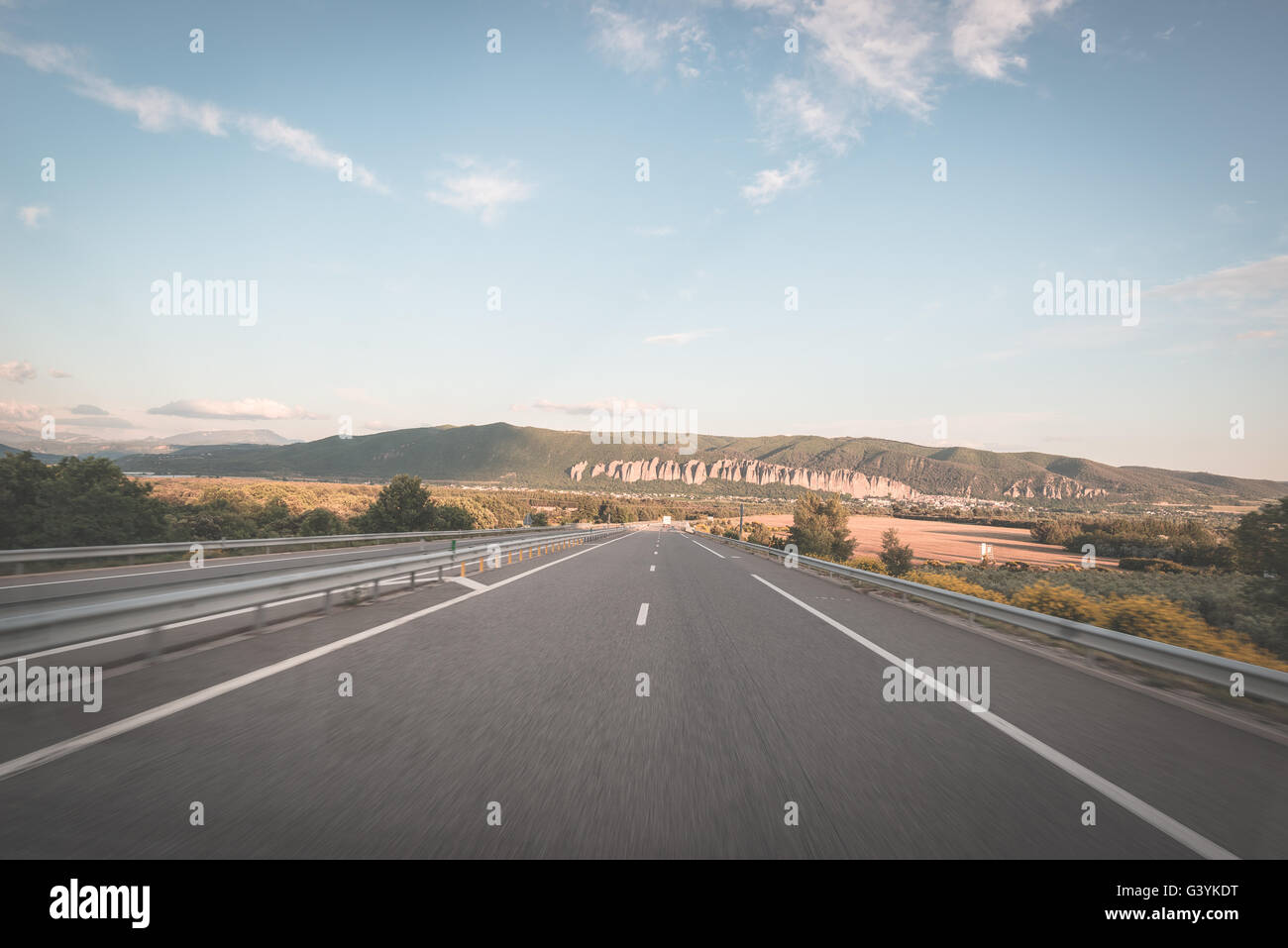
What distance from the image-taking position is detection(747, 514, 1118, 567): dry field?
5025 cm

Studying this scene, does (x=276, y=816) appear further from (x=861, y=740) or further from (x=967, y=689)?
(x=967, y=689)

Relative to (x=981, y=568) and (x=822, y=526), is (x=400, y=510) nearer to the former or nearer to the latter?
(x=822, y=526)

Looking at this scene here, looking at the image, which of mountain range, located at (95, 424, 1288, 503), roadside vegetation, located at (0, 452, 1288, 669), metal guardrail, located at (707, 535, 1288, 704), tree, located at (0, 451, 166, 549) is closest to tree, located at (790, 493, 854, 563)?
roadside vegetation, located at (0, 452, 1288, 669)

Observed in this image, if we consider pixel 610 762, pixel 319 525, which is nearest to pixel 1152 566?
pixel 610 762

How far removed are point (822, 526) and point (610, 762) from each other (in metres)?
60.9

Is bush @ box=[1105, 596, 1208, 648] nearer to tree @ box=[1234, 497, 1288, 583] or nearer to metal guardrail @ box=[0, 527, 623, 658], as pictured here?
tree @ box=[1234, 497, 1288, 583]

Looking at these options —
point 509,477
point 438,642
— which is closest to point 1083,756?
point 438,642

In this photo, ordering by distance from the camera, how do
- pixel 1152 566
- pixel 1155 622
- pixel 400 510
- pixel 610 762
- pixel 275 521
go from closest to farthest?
pixel 610 762 → pixel 1155 622 → pixel 1152 566 → pixel 275 521 → pixel 400 510

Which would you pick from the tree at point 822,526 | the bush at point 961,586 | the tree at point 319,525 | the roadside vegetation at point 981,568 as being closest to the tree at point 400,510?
the roadside vegetation at point 981,568

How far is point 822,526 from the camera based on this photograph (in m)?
62.0

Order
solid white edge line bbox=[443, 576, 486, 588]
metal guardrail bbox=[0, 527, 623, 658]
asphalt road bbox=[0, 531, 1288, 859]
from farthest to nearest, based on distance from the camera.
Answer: solid white edge line bbox=[443, 576, 486, 588]
metal guardrail bbox=[0, 527, 623, 658]
asphalt road bbox=[0, 531, 1288, 859]

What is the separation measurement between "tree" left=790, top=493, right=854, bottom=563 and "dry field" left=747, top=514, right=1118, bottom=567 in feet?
6.40

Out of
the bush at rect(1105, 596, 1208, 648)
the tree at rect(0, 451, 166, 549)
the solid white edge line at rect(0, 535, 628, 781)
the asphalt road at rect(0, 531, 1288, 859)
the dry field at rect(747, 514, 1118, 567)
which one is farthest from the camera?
the dry field at rect(747, 514, 1118, 567)
